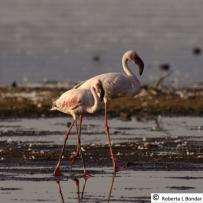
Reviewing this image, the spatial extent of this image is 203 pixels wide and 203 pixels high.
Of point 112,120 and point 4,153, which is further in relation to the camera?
point 112,120

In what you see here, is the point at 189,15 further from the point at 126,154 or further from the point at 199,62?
the point at 126,154

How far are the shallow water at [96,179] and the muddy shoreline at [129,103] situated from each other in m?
2.61

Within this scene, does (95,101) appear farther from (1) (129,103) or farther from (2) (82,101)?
(1) (129,103)

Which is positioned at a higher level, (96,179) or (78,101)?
(78,101)

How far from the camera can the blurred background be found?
Result: 106ft

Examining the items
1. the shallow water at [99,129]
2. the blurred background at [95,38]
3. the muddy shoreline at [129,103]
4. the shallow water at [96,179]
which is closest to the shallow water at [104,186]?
the shallow water at [96,179]

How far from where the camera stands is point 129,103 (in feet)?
78.9

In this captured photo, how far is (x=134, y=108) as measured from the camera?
23.5m

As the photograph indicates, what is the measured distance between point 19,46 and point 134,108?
16829mm

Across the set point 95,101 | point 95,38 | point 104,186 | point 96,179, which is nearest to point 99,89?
point 95,101

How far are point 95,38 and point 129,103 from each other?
19.0 metres

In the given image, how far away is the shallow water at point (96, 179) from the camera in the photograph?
14.1 m

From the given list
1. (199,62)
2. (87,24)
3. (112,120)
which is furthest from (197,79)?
(87,24)

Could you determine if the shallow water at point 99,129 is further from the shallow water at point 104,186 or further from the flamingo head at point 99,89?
Result: the shallow water at point 104,186
